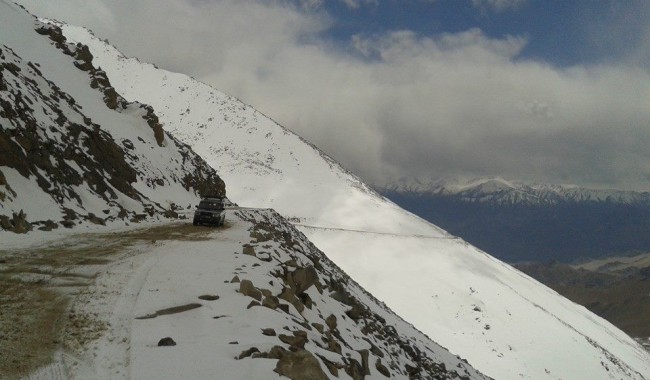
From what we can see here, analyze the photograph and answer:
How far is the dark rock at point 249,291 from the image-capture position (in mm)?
9727

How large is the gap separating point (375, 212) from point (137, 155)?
83.3 meters

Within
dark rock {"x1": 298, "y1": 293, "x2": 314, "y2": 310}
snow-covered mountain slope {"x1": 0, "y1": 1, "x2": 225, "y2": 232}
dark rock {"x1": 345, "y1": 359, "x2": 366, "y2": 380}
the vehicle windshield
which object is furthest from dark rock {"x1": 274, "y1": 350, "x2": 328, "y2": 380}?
the vehicle windshield

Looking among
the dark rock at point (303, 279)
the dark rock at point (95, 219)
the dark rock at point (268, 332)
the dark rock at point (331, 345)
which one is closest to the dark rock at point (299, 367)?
the dark rock at point (268, 332)

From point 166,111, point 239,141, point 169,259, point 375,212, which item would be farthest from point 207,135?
point 169,259

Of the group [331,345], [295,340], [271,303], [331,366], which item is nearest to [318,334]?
[331,345]

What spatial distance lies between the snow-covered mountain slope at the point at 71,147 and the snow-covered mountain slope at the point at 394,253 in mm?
35554

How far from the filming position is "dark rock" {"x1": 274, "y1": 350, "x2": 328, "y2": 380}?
649 cm

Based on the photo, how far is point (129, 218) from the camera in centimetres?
2258

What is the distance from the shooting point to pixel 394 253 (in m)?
77.8

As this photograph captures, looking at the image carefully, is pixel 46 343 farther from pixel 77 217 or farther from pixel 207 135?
pixel 207 135

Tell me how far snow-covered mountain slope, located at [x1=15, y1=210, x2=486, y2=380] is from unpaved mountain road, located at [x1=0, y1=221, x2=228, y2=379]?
0.11 metres

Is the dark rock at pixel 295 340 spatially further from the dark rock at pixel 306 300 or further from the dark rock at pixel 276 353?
the dark rock at pixel 306 300

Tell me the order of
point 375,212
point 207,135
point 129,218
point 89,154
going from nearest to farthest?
point 129,218, point 89,154, point 375,212, point 207,135

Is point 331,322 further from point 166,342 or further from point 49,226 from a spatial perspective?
point 49,226
